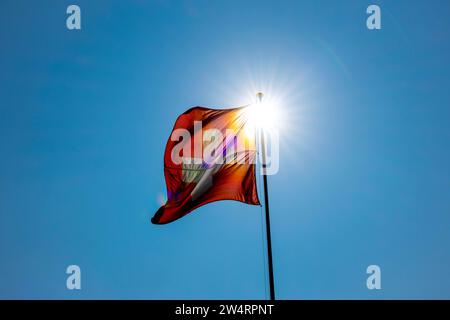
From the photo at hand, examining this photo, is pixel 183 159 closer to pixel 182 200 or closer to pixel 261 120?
pixel 182 200

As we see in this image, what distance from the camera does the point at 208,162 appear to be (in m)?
11.2

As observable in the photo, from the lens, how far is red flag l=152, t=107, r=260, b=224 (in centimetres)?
1080

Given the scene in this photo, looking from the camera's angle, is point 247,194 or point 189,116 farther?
point 189,116

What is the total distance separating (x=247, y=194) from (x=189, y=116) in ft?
10.8

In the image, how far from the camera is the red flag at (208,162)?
10.8 meters

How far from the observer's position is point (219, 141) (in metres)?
11.3

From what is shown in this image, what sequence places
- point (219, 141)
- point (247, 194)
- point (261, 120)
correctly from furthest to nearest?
point (219, 141) → point (247, 194) → point (261, 120)

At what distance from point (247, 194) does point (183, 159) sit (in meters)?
2.37
